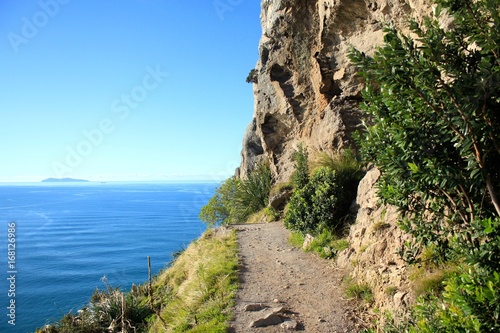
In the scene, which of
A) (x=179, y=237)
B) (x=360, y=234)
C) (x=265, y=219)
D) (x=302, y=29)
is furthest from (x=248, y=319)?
(x=179, y=237)

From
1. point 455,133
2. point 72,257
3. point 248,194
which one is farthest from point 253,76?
point 72,257

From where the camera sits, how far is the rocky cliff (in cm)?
608

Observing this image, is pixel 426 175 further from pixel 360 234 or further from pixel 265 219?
pixel 265 219

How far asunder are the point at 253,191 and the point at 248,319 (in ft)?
40.1

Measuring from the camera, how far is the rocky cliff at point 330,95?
20.0ft

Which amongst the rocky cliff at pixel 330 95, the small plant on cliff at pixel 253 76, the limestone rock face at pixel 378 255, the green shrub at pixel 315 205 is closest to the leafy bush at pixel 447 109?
the limestone rock face at pixel 378 255

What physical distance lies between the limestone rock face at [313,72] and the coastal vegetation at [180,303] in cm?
575

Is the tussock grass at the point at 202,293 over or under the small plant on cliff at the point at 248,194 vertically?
under

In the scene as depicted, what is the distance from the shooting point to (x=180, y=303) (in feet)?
22.7

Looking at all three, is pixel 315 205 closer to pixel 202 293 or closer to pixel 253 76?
pixel 202 293

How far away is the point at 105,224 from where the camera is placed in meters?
63.0

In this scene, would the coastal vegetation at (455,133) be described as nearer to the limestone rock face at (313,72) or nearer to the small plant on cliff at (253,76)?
the limestone rock face at (313,72)

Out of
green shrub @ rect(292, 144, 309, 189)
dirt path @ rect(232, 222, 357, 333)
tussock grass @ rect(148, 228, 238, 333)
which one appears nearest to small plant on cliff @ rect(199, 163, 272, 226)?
green shrub @ rect(292, 144, 309, 189)

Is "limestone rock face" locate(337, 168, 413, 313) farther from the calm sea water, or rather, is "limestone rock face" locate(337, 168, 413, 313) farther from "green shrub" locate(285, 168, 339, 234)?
the calm sea water
